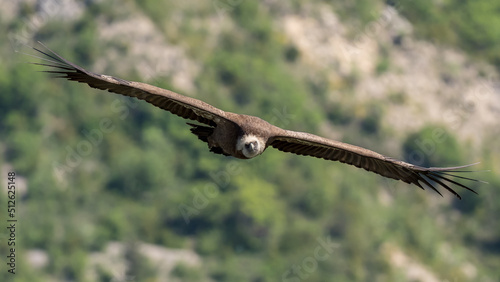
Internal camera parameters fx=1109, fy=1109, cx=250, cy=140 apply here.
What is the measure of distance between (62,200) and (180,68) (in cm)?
1250

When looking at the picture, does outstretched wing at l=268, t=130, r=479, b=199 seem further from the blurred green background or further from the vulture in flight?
the blurred green background

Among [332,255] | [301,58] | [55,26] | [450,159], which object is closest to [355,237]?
[332,255]

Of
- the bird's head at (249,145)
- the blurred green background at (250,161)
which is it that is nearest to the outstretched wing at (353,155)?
the bird's head at (249,145)

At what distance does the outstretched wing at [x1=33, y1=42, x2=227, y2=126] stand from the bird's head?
0.51 meters

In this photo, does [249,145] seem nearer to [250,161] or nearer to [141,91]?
[141,91]

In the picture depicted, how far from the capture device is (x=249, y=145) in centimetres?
1850

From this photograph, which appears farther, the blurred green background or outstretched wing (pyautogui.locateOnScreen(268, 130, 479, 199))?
the blurred green background

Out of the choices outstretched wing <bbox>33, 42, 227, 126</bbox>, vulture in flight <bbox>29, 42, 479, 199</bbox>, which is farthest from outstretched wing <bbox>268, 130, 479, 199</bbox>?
outstretched wing <bbox>33, 42, 227, 126</bbox>

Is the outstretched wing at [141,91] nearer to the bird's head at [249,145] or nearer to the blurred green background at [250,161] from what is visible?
the bird's head at [249,145]

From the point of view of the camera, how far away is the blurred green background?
2496 inches

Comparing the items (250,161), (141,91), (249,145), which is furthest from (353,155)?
(250,161)

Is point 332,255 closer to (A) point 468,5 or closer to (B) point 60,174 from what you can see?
(B) point 60,174

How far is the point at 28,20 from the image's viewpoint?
68938 mm

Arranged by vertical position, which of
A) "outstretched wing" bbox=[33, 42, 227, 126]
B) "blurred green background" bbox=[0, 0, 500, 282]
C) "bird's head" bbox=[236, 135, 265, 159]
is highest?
"blurred green background" bbox=[0, 0, 500, 282]
